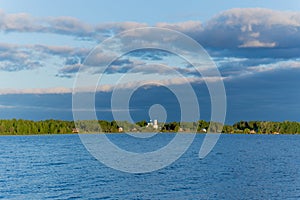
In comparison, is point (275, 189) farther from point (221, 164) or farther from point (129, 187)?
point (221, 164)

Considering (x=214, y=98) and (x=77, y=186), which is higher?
(x=214, y=98)

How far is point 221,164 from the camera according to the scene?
8019 cm

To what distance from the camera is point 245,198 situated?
48.1 m

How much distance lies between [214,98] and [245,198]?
11.5 metres

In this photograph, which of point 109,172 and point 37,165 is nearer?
point 109,172

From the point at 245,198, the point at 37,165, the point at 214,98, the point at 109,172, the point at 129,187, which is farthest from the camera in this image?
the point at 37,165

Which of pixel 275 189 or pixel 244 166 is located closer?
pixel 275 189

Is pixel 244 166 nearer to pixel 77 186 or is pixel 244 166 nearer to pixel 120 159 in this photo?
pixel 120 159

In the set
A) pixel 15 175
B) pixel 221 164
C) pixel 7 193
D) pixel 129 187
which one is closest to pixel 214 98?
pixel 129 187

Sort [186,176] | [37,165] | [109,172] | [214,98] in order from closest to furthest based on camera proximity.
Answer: [214,98], [186,176], [109,172], [37,165]

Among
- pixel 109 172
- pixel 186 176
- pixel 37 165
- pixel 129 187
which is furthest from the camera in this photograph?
pixel 37 165

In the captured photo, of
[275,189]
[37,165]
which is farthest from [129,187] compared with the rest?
[37,165]

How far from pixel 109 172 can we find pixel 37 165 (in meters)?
16.6

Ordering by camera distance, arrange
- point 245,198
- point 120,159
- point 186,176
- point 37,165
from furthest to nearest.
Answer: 1. point 120,159
2. point 37,165
3. point 186,176
4. point 245,198
